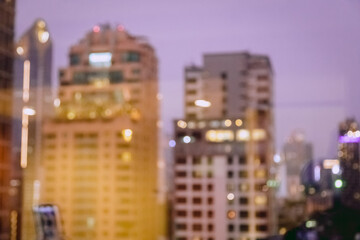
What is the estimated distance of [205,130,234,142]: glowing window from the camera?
12.1 meters

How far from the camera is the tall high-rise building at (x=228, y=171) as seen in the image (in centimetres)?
1077

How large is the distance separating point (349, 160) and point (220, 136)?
27.0ft

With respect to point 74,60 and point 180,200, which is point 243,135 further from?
point 74,60

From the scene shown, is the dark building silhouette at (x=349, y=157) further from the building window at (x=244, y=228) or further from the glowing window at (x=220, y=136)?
the building window at (x=244, y=228)

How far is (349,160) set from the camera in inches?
170

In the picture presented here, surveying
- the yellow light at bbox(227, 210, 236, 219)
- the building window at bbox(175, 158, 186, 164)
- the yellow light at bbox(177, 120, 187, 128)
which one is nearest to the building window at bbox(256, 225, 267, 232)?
the yellow light at bbox(227, 210, 236, 219)

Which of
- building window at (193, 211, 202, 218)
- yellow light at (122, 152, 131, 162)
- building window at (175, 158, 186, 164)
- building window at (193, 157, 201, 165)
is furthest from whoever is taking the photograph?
yellow light at (122, 152, 131, 162)

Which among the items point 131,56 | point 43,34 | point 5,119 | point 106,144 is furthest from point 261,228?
point 43,34

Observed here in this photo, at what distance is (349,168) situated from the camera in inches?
171

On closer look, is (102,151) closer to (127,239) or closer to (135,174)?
(135,174)

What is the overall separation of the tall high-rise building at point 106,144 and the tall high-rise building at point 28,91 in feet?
6.91

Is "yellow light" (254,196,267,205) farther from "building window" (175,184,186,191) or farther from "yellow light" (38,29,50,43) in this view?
"yellow light" (38,29,50,43)

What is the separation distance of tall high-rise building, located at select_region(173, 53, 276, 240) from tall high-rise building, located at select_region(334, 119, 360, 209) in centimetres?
585

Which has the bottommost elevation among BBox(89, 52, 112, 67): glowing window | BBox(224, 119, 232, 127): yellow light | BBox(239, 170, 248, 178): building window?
BBox(239, 170, 248, 178): building window
